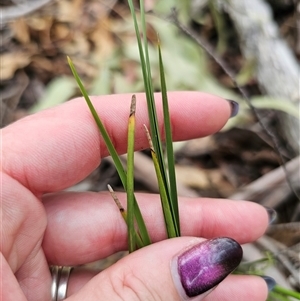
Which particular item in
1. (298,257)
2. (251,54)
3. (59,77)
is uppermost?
(251,54)

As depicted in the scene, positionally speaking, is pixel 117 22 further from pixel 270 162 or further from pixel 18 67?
pixel 270 162

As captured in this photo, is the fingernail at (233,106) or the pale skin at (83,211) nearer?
the pale skin at (83,211)

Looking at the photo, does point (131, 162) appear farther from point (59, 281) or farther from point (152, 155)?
point (59, 281)

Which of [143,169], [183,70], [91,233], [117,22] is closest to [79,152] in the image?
[91,233]

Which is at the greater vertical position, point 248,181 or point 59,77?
point 59,77

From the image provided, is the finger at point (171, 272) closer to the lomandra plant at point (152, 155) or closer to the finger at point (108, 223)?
the lomandra plant at point (152, 155)

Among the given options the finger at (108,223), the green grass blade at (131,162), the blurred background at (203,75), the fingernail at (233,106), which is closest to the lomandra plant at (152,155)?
the green grass blade at (131,162)
